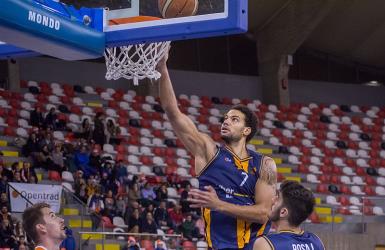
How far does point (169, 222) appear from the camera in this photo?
1664 centimetres

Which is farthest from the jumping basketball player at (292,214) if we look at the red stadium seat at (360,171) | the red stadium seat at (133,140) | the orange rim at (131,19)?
the red stadium seat at (360,171)

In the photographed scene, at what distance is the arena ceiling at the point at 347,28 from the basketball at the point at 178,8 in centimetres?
1599

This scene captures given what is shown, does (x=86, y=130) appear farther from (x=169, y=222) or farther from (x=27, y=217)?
(x=27, y=217)

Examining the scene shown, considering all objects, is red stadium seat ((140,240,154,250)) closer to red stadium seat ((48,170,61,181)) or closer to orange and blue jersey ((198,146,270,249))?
red stadium seat ((48,170,61,181))

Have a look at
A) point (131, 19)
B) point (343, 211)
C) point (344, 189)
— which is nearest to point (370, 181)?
point (344, 189)

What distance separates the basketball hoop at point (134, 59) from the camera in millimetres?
6672

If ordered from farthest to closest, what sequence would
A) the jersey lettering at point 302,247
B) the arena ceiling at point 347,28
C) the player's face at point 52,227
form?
1. the arena ceiling at point 347,28
2. the player's face at point 52,227
3. the jersey lettering at point 302,247

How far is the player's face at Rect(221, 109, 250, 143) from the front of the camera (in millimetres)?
6172

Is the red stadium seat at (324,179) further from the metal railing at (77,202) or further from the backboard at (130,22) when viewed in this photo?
the backboard at (130,22)

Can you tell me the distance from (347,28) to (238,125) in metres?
19.0

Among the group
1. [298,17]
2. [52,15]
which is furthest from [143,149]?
[52,15]

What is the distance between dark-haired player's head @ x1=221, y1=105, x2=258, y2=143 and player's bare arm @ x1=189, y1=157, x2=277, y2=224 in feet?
0.78

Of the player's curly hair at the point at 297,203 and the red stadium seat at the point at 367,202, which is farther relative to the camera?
the red stadium seat at the point at 367,202

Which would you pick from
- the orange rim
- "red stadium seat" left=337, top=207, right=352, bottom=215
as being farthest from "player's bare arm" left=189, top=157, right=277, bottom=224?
"red stadium seat" left=337, top=207, right=352, bottom=215
